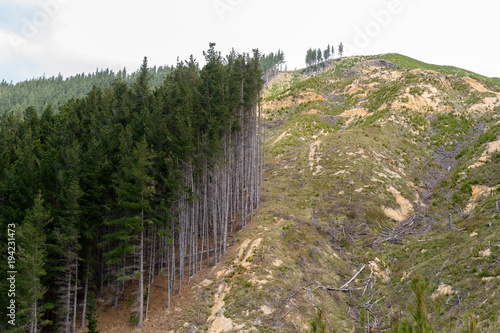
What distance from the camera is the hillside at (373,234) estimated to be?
16.8 meters

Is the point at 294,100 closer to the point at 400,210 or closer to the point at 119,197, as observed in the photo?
the point at 400,210

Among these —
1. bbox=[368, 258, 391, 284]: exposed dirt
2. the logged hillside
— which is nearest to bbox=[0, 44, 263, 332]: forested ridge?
the logged hillside

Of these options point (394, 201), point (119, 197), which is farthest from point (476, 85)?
point (119, 197)

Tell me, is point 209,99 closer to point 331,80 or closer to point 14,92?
point 331,80

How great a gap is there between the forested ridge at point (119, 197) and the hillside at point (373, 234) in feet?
10.9

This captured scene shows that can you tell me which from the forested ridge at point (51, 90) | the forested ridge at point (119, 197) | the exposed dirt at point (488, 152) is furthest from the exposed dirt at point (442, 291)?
Answer: the forested ridge at point (51, 90)

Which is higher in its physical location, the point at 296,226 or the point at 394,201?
the point at 394,201

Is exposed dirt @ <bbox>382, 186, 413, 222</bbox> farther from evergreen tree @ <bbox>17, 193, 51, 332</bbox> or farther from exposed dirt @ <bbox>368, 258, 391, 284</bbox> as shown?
evergreen tree @ <bbox>17, 193, 51, 332</bbox>

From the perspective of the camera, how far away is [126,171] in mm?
20109

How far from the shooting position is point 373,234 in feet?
88.7

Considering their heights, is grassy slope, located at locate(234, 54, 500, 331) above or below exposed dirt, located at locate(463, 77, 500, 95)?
below

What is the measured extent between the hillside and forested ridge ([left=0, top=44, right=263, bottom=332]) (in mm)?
3308

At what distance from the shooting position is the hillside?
1684cm

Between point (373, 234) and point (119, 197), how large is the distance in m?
24.0
